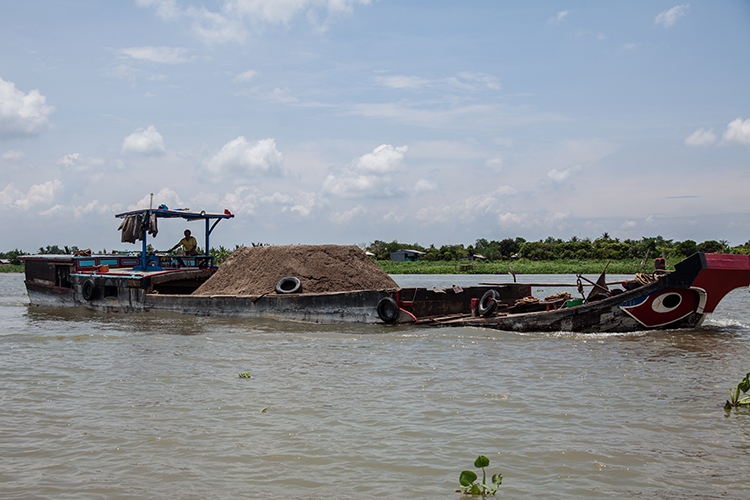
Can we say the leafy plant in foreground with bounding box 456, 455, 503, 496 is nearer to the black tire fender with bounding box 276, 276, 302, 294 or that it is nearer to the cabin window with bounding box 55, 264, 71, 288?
the black tire fender with bounding box 276, 276, 302, 294

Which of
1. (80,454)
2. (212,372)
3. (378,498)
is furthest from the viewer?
(212,372)

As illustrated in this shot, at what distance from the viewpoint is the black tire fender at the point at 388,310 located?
37.4 feet

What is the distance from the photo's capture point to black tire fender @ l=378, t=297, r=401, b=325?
1140cm

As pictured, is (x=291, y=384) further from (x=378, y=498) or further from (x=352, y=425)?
(x=378, y=498)

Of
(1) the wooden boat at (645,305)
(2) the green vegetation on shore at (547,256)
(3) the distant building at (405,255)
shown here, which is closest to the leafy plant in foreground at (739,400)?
(1) the wooden boat at (645,305)

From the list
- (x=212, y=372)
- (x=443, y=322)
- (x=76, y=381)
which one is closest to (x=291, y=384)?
(x=212, y=372)

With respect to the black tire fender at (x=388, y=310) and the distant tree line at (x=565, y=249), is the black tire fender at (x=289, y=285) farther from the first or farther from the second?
the distant tree line at (x=565, y=249)

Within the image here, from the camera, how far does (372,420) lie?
523 cm

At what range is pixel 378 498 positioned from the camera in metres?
3.67

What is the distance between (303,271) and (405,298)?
7.57ft

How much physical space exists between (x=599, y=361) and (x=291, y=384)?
13.3 feet

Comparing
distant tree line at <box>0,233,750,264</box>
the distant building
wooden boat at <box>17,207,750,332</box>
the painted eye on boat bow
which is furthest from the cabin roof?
the distant building

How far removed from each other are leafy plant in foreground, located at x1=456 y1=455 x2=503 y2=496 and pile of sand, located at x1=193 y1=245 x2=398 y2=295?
9081 millimetres

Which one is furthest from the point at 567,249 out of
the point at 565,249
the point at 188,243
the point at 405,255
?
the point at 188,243
